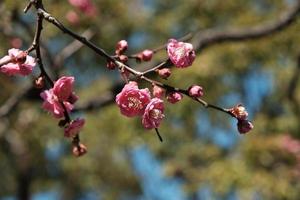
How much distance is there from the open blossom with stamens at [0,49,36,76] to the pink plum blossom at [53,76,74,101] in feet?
0.28

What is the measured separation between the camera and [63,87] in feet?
5.09

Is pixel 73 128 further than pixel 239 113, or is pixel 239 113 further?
pixel 73 128

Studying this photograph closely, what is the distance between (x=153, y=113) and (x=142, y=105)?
37mm

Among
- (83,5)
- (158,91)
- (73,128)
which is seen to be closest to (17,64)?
(73,128)

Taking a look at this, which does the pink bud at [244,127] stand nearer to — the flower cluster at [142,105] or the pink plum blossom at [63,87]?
the flower cluster at [142,105]

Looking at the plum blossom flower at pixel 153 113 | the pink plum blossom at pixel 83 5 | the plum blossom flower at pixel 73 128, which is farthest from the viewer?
the pink plum blossom at pixel 83 5

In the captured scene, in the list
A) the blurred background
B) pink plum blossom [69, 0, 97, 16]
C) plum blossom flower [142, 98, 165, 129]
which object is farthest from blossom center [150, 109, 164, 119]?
pink plum blossom [69, 0, 97, 16]

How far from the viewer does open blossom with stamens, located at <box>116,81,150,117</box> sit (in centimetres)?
144

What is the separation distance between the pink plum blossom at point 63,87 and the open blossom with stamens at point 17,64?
0.28 feet

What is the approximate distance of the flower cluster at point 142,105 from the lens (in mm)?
1439

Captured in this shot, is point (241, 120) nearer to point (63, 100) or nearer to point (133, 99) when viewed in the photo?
point (133, 99)

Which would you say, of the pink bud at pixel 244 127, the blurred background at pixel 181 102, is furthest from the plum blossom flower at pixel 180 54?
the blurred background at pixel 181 102

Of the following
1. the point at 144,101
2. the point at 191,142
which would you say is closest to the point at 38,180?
the point at 191,142

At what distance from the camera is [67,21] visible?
4.58 m
